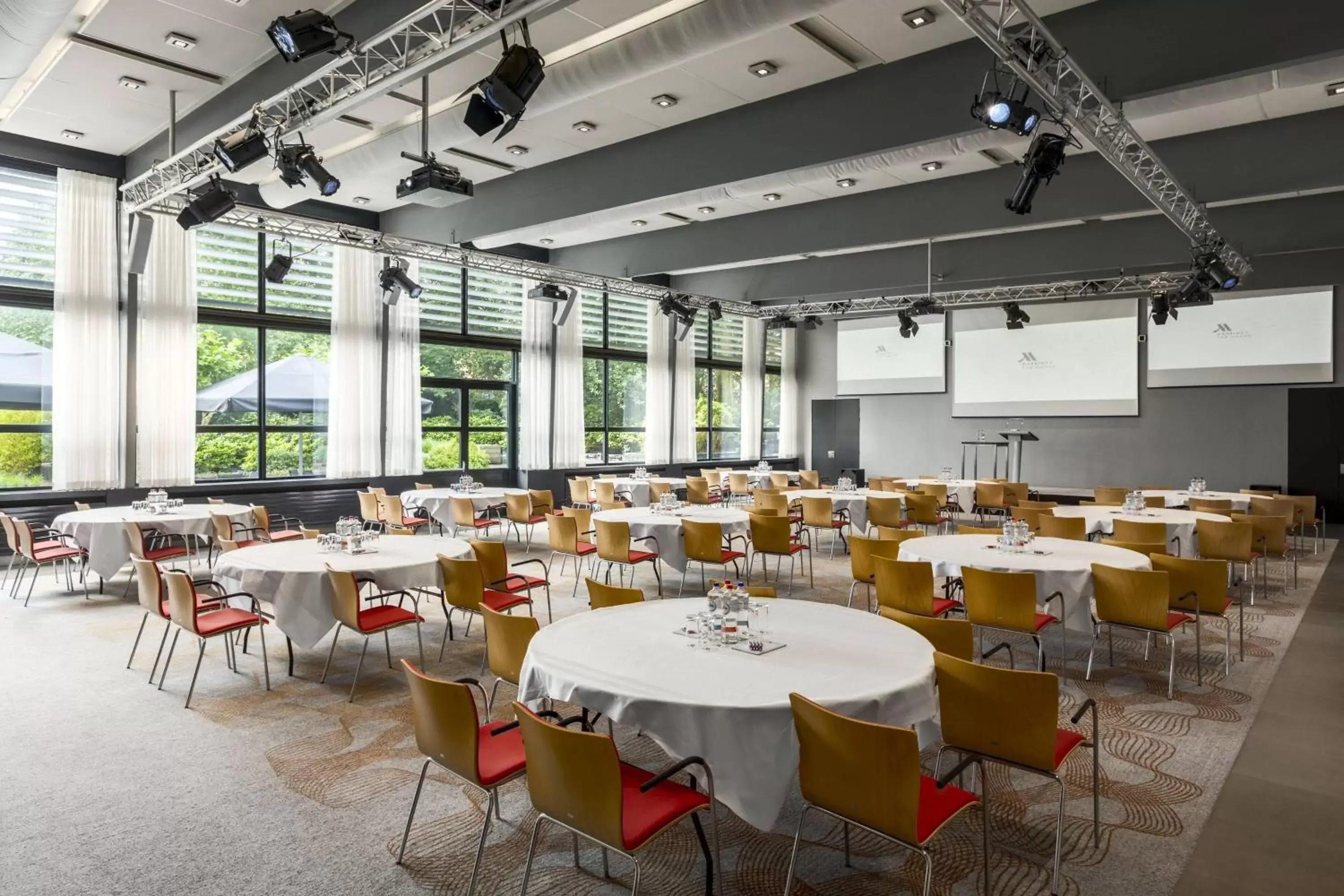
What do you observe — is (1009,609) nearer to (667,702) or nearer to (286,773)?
(667,702)

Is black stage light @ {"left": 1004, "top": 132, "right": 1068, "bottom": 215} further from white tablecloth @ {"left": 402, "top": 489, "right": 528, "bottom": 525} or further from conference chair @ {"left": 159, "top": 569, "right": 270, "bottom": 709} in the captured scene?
white tablecloth @ {"left": 402, "top": 489, "right": 528, "bottom": 525}

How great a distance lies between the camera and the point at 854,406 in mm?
19312

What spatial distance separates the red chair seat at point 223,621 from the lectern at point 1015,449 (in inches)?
552

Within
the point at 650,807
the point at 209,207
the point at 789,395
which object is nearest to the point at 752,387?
the point at 789,395

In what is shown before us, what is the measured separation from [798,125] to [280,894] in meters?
7.02

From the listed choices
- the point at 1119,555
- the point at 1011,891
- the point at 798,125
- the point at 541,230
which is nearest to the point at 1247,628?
the point at 1119,555

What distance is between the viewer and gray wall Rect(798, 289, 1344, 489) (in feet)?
45.6

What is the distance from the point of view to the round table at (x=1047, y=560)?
5.24m

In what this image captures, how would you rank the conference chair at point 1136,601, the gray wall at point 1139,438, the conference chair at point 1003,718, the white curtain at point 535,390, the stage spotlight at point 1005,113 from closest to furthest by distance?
the conference chair at point 1003,718, the conference chair at point 1136,601, the stage spotlight at point 1005,113, the gray wall at point 1139,438, the white curtain at point 535,390

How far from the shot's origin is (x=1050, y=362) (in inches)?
626

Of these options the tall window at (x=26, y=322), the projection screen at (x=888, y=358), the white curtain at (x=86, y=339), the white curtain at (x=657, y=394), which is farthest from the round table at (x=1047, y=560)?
the projection screen at (x=888, y=358)

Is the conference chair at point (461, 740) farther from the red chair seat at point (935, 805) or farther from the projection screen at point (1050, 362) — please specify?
the projection screen at point (1050, 362)

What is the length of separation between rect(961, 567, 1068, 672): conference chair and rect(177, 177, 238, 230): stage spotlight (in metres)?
7.55

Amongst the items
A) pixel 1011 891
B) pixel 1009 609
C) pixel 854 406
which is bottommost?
pixel 1011 891
